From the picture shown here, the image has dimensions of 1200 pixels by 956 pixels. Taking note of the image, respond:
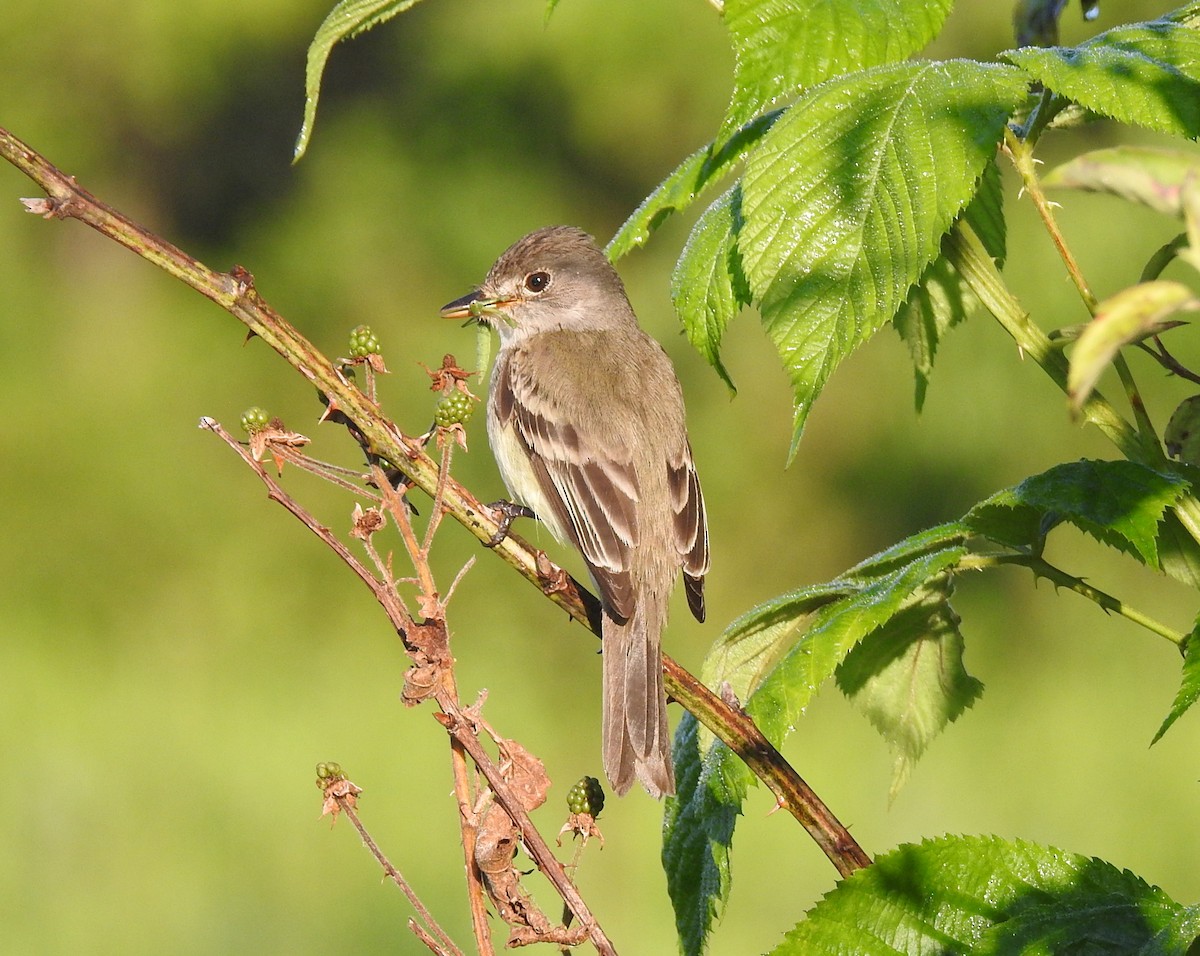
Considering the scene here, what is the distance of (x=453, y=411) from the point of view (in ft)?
5.21

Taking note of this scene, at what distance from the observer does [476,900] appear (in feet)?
4.28

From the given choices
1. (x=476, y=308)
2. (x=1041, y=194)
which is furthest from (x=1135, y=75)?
(x=476, y=308)

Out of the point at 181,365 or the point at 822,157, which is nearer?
the point at 822,157

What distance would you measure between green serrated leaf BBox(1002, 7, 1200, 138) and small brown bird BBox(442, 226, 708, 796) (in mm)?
1373

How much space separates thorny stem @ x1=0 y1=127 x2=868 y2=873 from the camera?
1340 millimetres

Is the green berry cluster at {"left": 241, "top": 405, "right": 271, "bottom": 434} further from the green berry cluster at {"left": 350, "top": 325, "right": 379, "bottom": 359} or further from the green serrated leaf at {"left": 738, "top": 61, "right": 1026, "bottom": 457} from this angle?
the green serrated leaf at {"left": 738, "top": 61, "right": 1026, "bottom": 457}

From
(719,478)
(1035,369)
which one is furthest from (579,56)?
(1035,369)

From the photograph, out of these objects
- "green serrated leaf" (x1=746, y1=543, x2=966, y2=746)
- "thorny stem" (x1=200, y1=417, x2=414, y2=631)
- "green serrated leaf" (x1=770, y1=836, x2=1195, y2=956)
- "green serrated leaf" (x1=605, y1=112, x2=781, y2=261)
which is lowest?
"green serrated leaf" (x1=770, y1=836, x2=1195, y2=956)

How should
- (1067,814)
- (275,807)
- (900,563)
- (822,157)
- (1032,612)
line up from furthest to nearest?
(1032,612) < (275,807) < (1067,814) < (900,563) < (822,157)

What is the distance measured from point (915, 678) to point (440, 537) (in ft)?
15.9

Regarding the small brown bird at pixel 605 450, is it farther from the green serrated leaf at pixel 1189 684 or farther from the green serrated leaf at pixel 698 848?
the green serrated leaf at pixel 1189 684

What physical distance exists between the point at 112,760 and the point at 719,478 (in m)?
3.00

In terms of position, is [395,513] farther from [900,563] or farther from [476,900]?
[900,563]

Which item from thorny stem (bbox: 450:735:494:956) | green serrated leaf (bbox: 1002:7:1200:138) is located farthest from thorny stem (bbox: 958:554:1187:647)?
thorny stem (bbox: 450:735:494:956)
